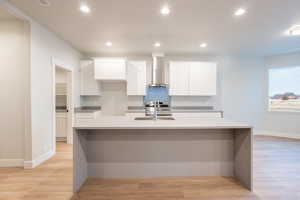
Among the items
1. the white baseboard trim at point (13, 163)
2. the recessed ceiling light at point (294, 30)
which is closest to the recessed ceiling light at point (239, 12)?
the recessed ceiling light at point (294, 30)

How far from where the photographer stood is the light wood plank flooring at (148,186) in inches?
74.9

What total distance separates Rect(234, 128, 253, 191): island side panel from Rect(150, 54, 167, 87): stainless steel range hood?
8.49 ft

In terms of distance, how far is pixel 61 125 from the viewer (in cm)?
423

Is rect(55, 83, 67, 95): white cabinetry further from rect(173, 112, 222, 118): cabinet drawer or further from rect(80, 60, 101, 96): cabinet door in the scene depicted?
rect(173, 112, 222, 118): cabinet drawer

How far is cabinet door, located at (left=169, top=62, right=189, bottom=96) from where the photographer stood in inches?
175

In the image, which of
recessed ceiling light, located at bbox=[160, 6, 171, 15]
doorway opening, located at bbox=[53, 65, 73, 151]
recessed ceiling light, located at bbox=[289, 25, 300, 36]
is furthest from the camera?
doorway opening, located at bbox=[53, 65, 73, 151]

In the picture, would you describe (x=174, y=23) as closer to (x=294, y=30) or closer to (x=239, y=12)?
(x=239, y=12)

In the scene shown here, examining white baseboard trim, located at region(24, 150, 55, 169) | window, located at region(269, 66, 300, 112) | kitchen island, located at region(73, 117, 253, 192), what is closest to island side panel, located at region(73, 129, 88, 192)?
kitchen island, located at region(73, 117, 253, 192)

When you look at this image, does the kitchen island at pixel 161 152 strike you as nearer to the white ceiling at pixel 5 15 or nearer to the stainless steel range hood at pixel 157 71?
the white ceiling at pixel 5 15

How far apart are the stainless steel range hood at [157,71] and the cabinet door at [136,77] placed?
26cm

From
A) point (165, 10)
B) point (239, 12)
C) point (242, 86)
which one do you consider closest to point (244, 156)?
point (239, 12)

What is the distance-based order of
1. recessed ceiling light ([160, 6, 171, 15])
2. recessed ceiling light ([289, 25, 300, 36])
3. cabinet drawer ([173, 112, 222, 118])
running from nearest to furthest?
recessed ceiling light ([160, 6, 171, 15])
recessed ceiling light ([289, 25, 300, 36])
cabinet drawer ([173, 112, 222, 118])

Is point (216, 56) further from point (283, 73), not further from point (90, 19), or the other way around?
point (90, 19)

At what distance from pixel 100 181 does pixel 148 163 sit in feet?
2.38
